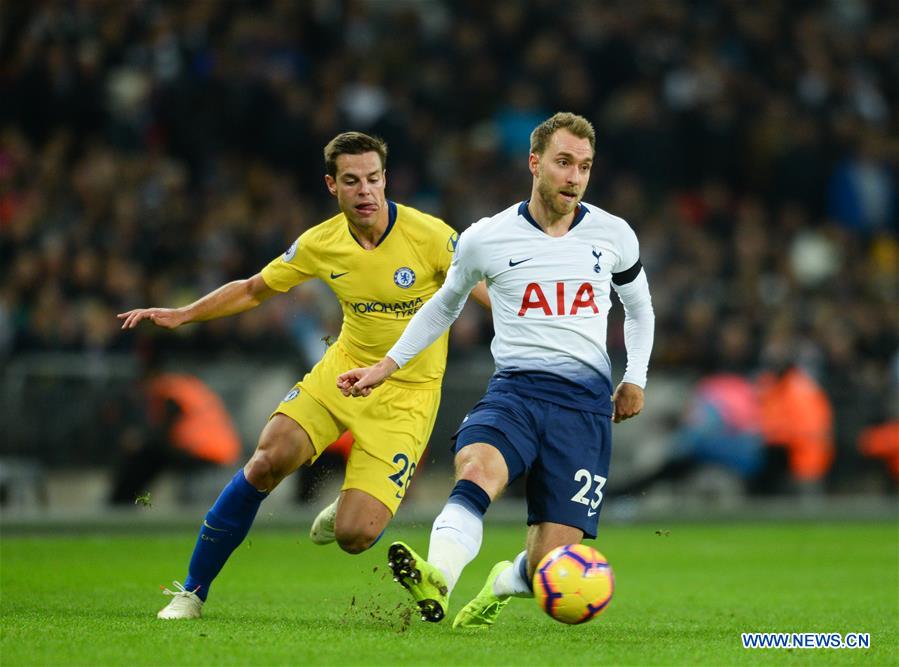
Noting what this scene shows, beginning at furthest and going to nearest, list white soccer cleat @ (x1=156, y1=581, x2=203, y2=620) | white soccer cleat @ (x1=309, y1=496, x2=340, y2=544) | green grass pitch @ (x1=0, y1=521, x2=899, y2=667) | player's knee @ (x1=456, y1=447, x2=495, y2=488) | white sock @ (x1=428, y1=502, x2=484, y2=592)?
white soccer cleat @ (x1=309, y1=496, x2=340, y2=544) < white soccer cleat @ (x1=156, y1=581, x2=203, y2=620) < player's knee @ (x1=456, y1=447, x2=495, y2=488) < white sock @ (x1=428, y1=502, x2=484, y2=592) < green grass pitch @ (x1=0, y1=521, x2=899, y2=667)

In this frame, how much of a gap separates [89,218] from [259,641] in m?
10.5

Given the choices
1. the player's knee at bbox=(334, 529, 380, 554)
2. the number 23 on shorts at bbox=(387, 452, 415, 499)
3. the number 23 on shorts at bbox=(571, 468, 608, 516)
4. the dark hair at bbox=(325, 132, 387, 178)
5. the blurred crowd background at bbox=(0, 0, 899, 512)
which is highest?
the blurred crowd background at bbox=(0, 0, 899, 512)

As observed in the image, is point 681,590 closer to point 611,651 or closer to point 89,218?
point 611,651

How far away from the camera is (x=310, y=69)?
19.7 metres

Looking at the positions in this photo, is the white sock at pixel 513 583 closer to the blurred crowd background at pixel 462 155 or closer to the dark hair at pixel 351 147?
the dark hair at pixel 351 147

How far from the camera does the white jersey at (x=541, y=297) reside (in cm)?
766

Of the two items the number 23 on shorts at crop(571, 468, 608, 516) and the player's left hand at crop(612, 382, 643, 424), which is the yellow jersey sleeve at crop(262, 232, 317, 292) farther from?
the number 23 on shorts at crop(571, 468, 608, 516)

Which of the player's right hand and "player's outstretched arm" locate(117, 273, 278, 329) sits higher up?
"player's outstretched arm" locate(117, 273, 278, 329)

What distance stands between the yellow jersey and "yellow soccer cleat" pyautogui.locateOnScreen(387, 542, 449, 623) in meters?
1.91

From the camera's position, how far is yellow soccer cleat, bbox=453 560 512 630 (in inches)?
312

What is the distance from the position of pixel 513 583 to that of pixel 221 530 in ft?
5.45

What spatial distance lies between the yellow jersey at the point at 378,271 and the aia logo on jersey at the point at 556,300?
42.7 inches

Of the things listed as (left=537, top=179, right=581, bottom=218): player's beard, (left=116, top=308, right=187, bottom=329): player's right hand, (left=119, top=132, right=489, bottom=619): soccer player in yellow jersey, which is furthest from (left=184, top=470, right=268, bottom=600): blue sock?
(left=537, top=179, right=581, bottom=218): player's beard

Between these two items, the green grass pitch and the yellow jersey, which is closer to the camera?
the green grass pitch
